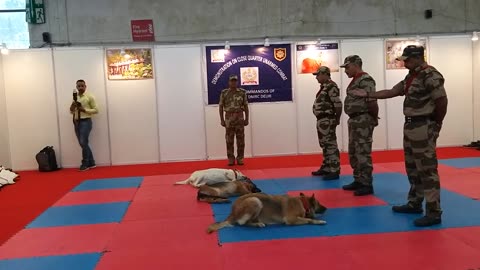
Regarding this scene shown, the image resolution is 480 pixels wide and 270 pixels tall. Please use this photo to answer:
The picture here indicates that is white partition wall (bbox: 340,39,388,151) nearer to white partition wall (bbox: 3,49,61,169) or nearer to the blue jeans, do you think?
the blue jeans

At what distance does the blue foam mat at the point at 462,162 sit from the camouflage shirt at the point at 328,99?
9.70ft

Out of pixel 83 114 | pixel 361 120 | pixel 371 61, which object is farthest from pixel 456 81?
pixel 83 114

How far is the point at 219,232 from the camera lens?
533 cm

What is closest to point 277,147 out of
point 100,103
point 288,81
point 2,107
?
point 288,81

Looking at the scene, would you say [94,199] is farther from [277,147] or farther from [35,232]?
[277,147]

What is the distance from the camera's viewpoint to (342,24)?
12.3m

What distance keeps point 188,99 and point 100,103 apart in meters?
2.07

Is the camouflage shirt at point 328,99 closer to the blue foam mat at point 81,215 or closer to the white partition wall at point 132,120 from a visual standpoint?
the blue foam mat at point 81,215

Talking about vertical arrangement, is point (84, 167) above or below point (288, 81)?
below

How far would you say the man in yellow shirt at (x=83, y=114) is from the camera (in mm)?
11031

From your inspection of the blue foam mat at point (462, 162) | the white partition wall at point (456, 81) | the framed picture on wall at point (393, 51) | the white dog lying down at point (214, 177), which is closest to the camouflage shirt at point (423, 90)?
the white dog lying down at point (214, 177)

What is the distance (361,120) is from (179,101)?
19.2 feet

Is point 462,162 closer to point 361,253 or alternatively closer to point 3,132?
point 361,253

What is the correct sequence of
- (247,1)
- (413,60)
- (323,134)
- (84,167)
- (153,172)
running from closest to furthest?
(413,60) < (323,134) < (153,172) < (84,167) < (247,1)
